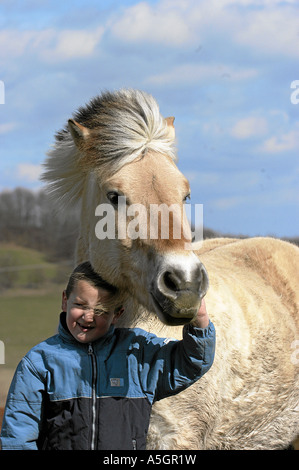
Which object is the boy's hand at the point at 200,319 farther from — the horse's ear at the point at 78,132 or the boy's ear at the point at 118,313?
the horse's ear at the point at 78,132

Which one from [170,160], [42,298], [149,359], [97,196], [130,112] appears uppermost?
[130,112]

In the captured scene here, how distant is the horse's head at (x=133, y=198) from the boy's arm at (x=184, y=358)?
100mm

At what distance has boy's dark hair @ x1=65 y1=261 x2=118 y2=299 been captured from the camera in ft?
A: 8.26

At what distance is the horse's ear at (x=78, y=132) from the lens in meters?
2.94

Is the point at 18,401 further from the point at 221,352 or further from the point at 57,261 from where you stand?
the point at 57,261

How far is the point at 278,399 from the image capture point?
12.7 ft

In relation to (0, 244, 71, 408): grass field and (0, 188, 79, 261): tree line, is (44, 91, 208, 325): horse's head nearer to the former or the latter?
(0, 188, 79, 261): tree line

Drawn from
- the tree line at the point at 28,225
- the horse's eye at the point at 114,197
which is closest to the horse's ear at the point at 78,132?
the horse's eye at the point at 114,197

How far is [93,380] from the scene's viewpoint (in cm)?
228

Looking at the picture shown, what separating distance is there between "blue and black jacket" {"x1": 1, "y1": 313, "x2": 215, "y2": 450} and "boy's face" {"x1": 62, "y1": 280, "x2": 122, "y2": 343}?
0.05 m

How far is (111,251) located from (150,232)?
0.31 metres

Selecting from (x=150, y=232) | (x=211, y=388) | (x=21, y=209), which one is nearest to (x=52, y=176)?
(x=150, y=232)

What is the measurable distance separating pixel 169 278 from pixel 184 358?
0.39m

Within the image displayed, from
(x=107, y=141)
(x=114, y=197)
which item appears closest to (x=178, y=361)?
(x=114, y=197)
